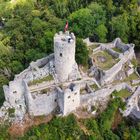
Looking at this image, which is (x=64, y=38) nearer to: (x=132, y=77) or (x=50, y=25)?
(x=132, y=77)

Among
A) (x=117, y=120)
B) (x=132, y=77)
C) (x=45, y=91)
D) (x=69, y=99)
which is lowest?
(x=117, y=120)

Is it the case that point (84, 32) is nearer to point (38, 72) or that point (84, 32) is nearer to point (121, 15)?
point (121, 15)

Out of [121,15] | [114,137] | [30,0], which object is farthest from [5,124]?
[30,0]

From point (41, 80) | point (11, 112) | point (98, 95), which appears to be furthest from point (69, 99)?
point (11, 112)

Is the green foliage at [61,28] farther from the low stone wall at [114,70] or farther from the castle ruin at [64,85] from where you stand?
the low stone wall at [114,70]

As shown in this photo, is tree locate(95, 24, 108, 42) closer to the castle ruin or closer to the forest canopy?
the forest canopy
